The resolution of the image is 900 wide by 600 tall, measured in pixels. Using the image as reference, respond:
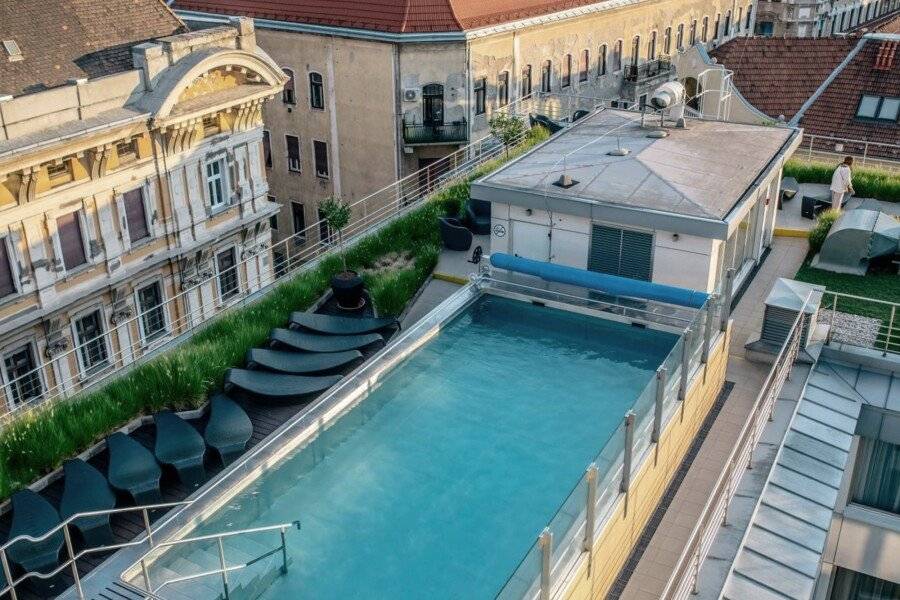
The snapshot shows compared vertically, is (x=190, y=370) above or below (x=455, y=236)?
above

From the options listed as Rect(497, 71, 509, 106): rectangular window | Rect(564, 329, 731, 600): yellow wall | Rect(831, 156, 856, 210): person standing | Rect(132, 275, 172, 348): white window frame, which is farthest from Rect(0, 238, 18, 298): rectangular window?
Rect(831, 156, 856, 210): person standing

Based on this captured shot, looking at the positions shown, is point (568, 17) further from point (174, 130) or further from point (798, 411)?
point (798, 411)

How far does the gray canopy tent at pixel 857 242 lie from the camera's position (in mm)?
21297

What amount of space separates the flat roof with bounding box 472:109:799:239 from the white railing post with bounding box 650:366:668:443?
448 centimetres

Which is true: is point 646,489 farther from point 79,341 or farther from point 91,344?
point 91,344

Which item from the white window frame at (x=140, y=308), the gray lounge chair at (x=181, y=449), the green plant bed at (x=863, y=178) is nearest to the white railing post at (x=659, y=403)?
the gray lounge chair at (x=181, y=449)

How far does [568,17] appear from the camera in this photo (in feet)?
134

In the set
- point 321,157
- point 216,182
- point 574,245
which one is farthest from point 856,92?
point 216,182

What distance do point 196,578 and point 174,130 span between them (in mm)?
20960

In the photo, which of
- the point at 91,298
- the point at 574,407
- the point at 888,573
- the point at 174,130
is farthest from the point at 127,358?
the point at 888,573

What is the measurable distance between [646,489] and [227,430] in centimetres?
655

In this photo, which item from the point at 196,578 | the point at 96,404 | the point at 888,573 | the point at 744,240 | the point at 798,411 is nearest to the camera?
the point at 196,578

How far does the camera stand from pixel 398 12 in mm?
35844

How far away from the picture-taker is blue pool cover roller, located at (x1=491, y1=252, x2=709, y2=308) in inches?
685
